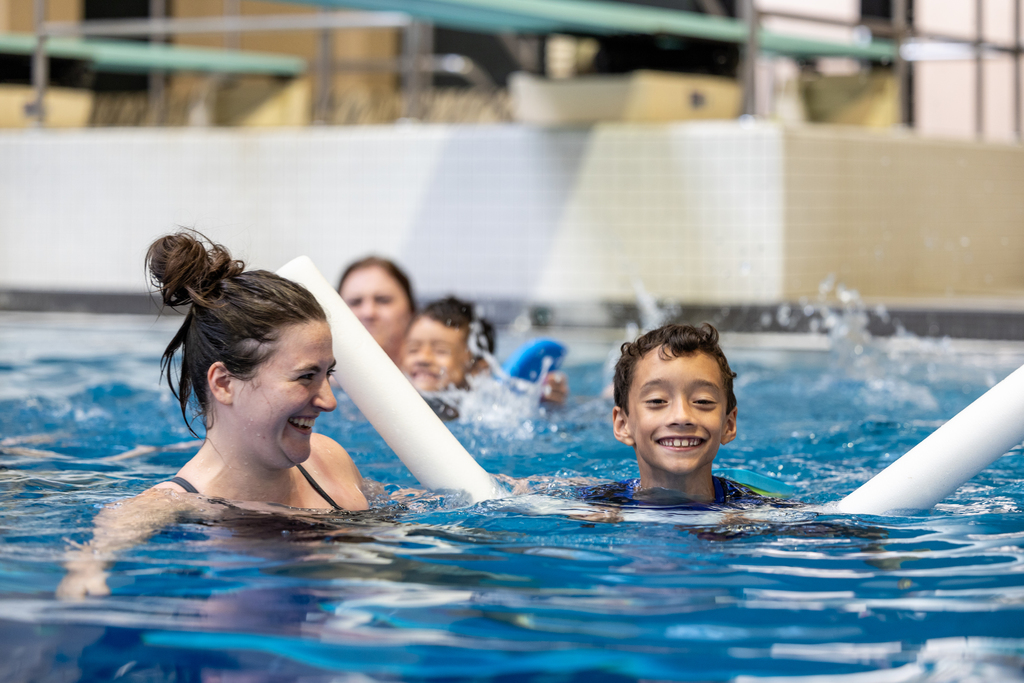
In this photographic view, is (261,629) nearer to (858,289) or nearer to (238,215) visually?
(858,289)

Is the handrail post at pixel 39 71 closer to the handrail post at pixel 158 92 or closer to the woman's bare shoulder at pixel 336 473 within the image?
the handrail post at pixel 158 92

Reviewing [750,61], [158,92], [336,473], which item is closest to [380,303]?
[336,473]

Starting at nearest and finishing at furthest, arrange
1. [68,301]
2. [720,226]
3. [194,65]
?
[720,226] → [68,301] → [194,65]

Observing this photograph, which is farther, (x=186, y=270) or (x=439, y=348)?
(x=439, y=348)

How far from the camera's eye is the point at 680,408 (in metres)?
2.78

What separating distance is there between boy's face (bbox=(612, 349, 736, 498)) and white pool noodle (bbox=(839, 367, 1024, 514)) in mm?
361

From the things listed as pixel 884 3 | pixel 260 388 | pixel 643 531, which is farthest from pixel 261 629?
pixel 884 3

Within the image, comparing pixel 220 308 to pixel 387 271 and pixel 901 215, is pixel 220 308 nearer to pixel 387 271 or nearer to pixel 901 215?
pixel 387 271

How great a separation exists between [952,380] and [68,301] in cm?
621

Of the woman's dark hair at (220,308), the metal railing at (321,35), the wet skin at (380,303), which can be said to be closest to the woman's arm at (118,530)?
the woman's dark hair at (220,308)

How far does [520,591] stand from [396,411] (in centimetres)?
72

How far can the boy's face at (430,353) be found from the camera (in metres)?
4.49

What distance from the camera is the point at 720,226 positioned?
25.6 feet

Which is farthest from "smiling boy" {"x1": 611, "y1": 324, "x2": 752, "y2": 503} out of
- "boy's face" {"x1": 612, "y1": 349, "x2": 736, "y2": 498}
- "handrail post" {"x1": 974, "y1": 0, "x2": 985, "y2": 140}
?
"handrail post" {"x1": 974, "y1": 0, "x2": 985, "y2": 140}
